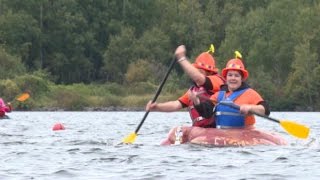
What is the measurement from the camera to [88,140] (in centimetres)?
1995

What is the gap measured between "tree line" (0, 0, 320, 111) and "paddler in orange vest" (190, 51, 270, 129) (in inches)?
1883

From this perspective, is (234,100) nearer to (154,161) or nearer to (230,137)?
(230,137)

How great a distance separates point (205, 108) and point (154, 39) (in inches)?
2388

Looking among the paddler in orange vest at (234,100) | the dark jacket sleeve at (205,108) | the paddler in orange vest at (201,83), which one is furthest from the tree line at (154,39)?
the paddler in orange vest at (234,100)

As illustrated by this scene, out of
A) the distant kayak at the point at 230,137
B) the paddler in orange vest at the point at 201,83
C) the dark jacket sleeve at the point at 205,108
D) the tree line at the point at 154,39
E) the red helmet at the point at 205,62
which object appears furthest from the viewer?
the tree line at the point at 154,39

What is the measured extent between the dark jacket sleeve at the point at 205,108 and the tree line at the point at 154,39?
47.4 metres

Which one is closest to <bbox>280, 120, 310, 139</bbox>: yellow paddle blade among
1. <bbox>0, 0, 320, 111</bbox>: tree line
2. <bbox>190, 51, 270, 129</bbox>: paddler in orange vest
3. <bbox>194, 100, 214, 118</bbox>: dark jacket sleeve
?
<bbox>190, 51, 270, 129</bbox>: paddler in orange vest

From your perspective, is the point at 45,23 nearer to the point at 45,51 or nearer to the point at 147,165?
the point at 45,51

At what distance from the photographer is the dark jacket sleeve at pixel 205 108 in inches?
665

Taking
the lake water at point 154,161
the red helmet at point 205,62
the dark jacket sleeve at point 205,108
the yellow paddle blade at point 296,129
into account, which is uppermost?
the red helmet at point 205,62

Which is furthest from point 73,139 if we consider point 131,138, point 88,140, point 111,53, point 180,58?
point 111,53

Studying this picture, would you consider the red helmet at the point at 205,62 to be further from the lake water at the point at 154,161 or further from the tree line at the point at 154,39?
the tree line at the point at 154,39

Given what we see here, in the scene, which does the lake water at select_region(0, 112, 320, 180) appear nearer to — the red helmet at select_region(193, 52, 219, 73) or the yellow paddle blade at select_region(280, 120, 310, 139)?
the yellow paddle blade at select_region(280, 120, 310, 139)

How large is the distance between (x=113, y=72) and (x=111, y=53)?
1587 mm
